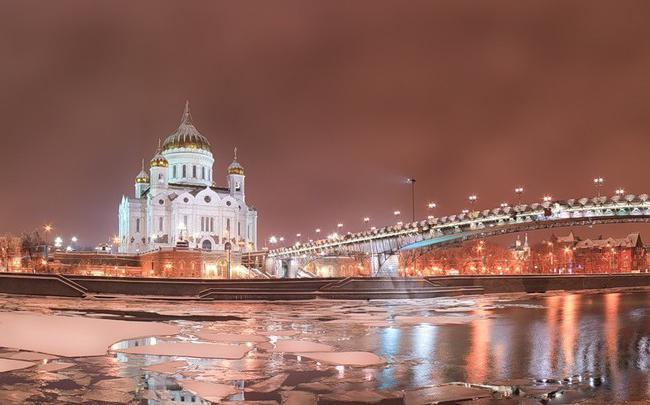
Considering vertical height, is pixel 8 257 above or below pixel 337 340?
above

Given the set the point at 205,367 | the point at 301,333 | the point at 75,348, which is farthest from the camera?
the point at 301,333

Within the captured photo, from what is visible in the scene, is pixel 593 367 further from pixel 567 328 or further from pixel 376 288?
pixel 376 288

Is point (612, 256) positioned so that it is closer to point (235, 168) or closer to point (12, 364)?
point (235, 168)

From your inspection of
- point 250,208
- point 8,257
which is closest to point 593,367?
point 8,257

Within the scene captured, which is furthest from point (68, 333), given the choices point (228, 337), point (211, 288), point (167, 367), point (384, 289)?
point (384, 289)

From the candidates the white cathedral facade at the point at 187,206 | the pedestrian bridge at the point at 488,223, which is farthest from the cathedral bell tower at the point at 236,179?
the pedestrian bridge at the point at 488,223

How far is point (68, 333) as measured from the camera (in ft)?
67.1

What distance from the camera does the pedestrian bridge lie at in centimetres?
7425

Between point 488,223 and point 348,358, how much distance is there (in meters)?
71.4

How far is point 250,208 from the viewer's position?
141875mm

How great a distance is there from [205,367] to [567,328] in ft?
52.4

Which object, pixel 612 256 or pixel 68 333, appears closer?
pixel 68 333

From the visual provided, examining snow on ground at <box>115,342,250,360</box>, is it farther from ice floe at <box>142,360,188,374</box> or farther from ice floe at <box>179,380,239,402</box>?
ice floe at <box>179,380,239,402</box>

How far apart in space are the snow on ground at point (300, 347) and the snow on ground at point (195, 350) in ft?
3.43
